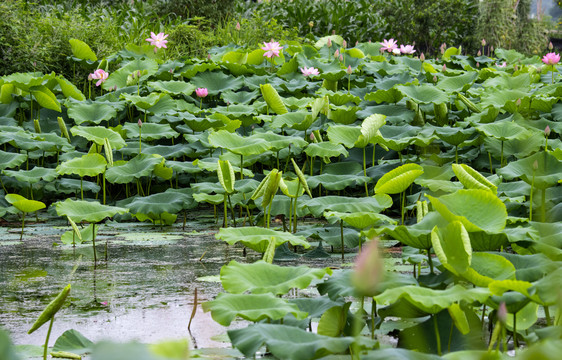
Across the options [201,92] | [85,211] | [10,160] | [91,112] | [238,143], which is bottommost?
[85,211]

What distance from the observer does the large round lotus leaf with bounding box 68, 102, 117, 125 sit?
414 cm

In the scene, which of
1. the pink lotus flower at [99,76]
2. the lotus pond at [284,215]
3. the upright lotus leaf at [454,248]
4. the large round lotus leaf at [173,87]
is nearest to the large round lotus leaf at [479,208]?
the lotus pond at [284,215]

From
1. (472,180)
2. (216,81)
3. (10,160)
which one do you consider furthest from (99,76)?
(472,180)

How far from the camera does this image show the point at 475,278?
1414 millimetres

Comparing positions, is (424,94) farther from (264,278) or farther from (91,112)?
(264,278)

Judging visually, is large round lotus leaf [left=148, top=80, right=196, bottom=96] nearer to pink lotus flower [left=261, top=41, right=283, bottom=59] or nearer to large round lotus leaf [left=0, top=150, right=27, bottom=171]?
pink lotus flower [left=261, top=41, right=283, bottom=59]

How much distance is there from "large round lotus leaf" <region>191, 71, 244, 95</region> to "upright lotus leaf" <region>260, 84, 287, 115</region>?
897 mm

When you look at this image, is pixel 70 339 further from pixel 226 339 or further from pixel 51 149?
pixel 51 149

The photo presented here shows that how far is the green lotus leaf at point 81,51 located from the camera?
5.11m

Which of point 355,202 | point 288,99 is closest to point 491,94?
point 288,99

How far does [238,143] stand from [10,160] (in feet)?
4.71

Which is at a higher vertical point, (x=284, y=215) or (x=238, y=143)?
(x=238, y=143)

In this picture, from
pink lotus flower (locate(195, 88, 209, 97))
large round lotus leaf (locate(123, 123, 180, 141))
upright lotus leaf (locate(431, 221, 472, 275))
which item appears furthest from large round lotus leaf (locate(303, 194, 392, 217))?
pink lotus flower (locate(195, 88, 209, 97))

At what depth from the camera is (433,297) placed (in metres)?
1.25
